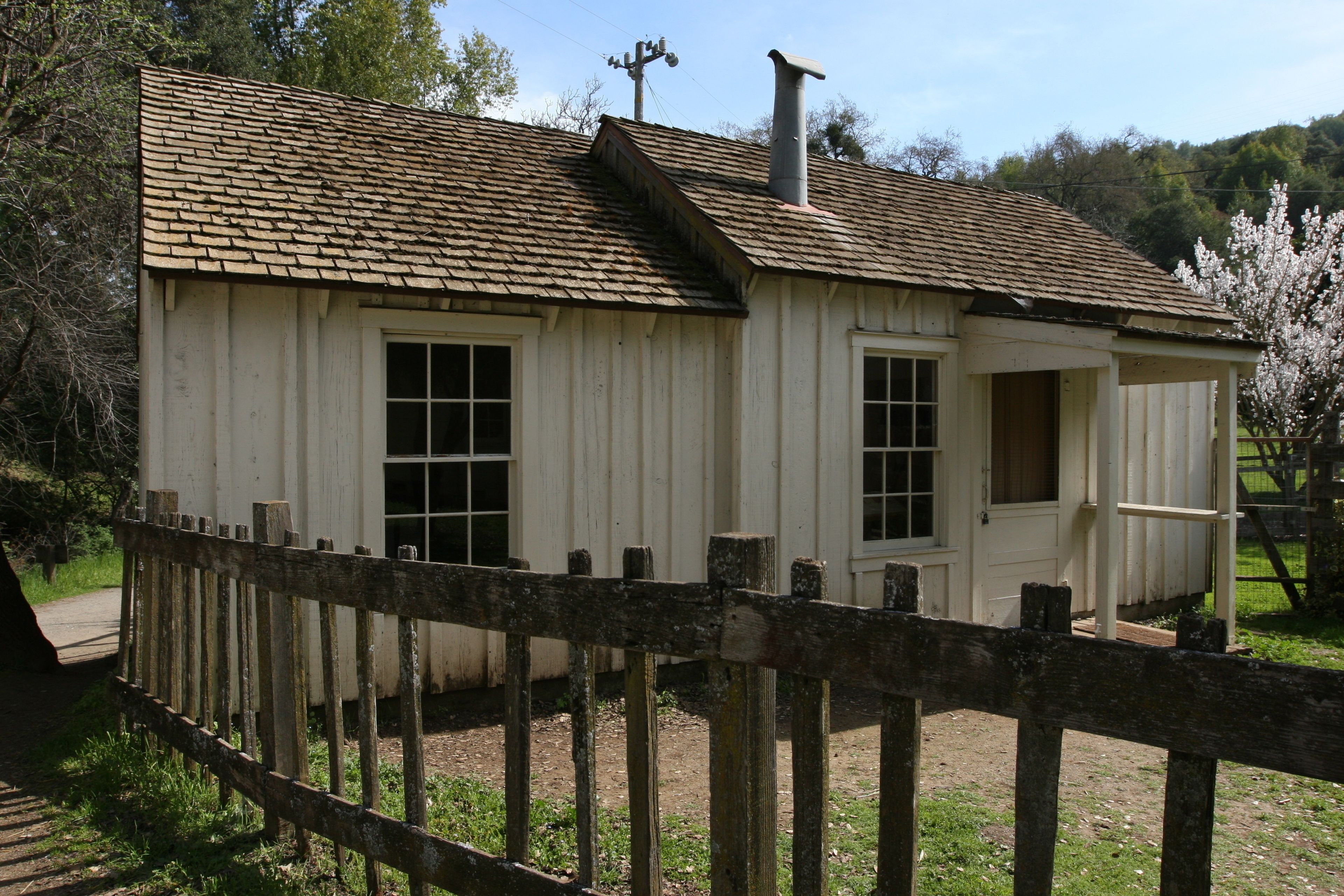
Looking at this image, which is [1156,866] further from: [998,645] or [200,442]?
[200,442]

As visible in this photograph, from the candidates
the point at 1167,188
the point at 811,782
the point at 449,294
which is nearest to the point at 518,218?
the point at 449,294

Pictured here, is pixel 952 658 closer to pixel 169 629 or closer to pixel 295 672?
pixel 295 672

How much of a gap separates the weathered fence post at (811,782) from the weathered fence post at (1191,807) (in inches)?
29.6

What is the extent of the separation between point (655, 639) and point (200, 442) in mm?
4467

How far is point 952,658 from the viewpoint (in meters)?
2.06

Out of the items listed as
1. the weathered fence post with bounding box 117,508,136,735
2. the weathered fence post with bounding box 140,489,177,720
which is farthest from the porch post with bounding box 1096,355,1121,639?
the weathered fence post with bounding box 117,508,136,735

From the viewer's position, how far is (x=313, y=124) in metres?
8.51

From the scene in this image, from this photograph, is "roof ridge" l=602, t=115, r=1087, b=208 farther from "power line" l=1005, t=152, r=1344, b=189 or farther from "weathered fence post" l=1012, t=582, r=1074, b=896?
"power line" l=1005, t=152, r=1344, b=189

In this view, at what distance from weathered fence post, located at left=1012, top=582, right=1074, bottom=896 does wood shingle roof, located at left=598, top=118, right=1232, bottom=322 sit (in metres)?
5.74

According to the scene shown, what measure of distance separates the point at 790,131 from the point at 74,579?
37.9ft

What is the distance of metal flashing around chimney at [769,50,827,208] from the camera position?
939 cm

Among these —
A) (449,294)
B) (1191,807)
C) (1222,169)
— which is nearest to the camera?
(1191,807)

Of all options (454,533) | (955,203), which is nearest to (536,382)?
(454,533)

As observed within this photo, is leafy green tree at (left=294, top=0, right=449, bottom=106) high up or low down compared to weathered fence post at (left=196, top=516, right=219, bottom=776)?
up
